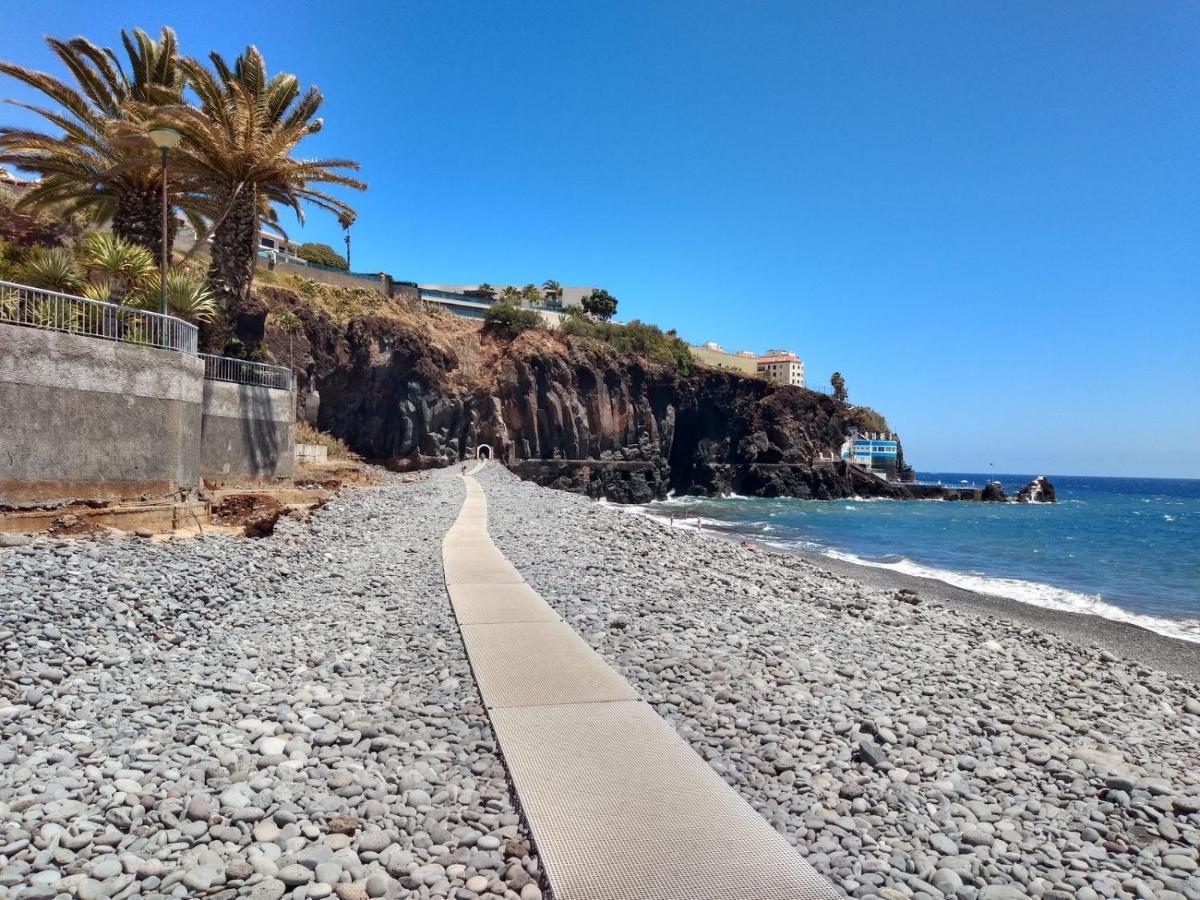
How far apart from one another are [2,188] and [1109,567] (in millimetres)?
42596

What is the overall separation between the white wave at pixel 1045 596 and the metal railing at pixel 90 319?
62.1ft

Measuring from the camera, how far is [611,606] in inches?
319

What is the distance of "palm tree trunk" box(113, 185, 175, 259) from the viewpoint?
59.5 feet

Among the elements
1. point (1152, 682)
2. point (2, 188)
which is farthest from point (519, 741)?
point (2, 188)

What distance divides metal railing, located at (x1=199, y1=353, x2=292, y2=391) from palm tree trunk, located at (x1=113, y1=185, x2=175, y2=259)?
3736mm

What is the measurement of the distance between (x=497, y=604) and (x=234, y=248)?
54.6 feet


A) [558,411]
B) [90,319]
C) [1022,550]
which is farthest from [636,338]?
[90,319]

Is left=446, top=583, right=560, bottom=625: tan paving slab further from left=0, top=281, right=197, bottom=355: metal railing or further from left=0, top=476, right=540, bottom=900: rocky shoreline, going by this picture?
left=0, top=281, right=197, bottom=355: metal railing

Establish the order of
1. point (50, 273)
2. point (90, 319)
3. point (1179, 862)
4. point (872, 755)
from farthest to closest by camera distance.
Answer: point (50, 273) < point (90, 319) < point (872, 755) < point (1179, 862)

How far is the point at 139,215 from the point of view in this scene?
1831 cm

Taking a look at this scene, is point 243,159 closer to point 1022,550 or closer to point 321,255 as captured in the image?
point 1022,550

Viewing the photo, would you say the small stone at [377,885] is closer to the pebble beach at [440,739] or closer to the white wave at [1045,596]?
the pebble beach at [440,739]

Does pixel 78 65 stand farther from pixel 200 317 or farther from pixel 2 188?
pixel 2 188

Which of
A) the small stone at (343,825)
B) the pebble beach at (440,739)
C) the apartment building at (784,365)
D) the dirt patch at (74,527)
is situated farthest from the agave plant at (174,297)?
the apartment building at (784,365)
